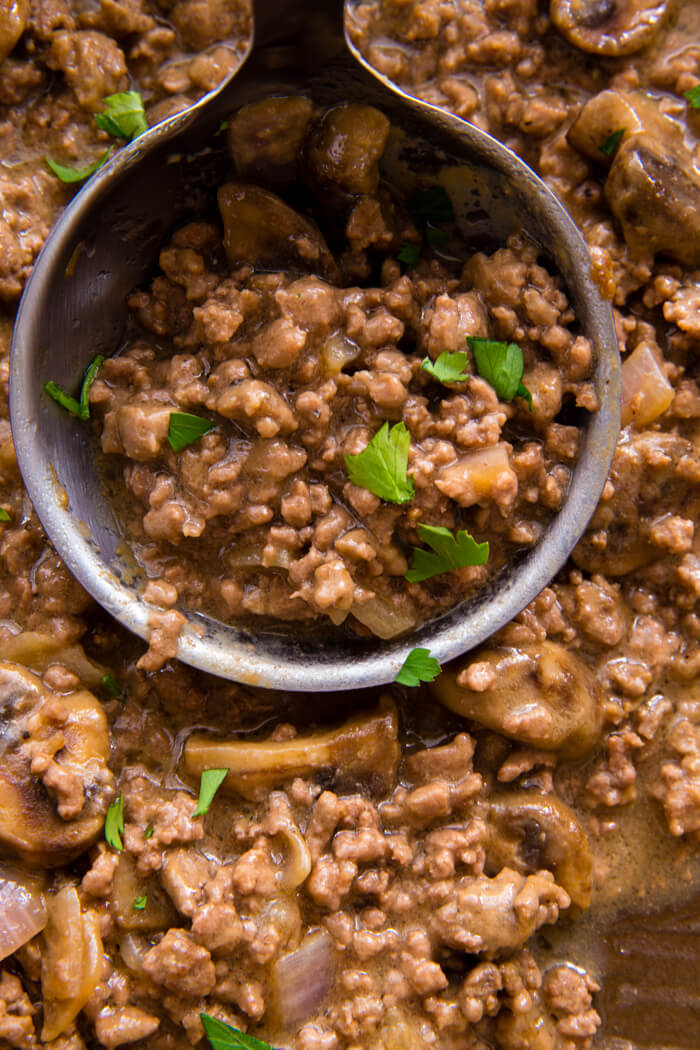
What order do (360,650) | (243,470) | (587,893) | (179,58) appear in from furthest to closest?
(179,58)
(587,893)
(360,650)
(243,470)

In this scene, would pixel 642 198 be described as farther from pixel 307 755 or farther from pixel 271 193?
pixel 307 755

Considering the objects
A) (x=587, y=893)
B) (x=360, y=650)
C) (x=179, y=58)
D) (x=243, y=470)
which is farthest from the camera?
(x=179, y=58)

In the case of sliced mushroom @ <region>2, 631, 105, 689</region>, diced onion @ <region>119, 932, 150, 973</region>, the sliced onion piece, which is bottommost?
diced onion @ <region>119, 932, 150, 973</region>

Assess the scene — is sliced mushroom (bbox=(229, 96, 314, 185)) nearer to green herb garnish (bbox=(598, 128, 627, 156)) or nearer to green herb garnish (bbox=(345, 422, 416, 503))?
green herb garnish (bbox=(345, 422, 416, 503))

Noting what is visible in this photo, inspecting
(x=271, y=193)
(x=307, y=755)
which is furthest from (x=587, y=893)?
(x=271, y=193)

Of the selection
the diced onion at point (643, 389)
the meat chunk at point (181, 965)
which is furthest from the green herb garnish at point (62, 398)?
the diced onion at point (643, 389)

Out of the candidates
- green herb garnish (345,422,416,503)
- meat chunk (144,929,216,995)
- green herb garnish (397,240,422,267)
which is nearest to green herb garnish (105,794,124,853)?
meat chunk (144,929,216,995)
